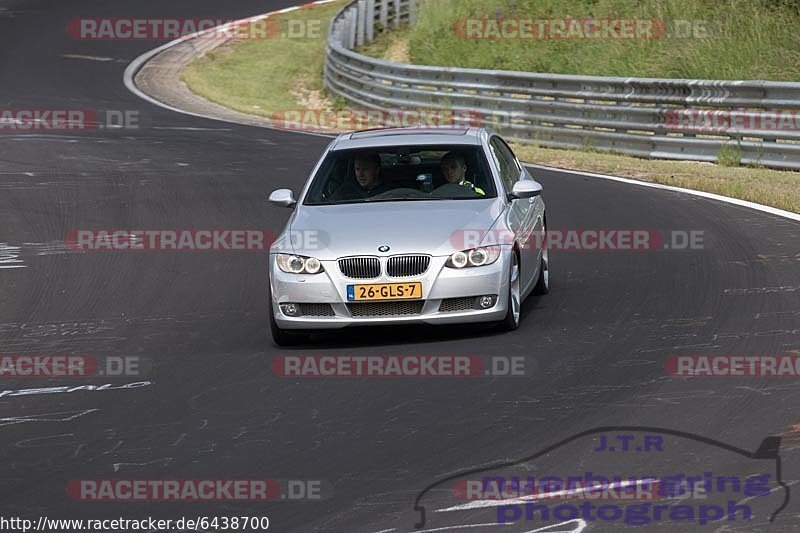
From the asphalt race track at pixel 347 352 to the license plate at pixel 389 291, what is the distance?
348 mm

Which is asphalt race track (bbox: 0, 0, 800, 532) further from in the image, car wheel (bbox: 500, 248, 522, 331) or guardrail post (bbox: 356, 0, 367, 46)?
guardrail post (bbox: 356, 0, 367, 46)

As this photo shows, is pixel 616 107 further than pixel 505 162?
Yes

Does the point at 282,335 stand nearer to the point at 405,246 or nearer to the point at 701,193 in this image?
the point at 405,246

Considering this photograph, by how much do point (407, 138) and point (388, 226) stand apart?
60.6 inches

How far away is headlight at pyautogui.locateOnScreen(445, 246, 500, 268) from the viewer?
9.97 m

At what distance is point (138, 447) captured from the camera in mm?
7586

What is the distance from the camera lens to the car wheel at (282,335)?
33.5ft

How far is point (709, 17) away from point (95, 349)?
818 inches

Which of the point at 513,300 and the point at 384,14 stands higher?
the point at 384,14

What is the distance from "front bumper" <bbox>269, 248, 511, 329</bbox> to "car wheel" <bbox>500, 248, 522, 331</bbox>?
108mm

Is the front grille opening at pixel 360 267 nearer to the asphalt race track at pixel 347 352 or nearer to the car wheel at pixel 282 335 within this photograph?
the asphalt race track at pixel 347 352

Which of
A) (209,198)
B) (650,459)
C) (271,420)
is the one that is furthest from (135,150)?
(650,459)

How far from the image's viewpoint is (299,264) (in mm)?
10125

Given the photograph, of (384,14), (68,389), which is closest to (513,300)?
(68,389)
